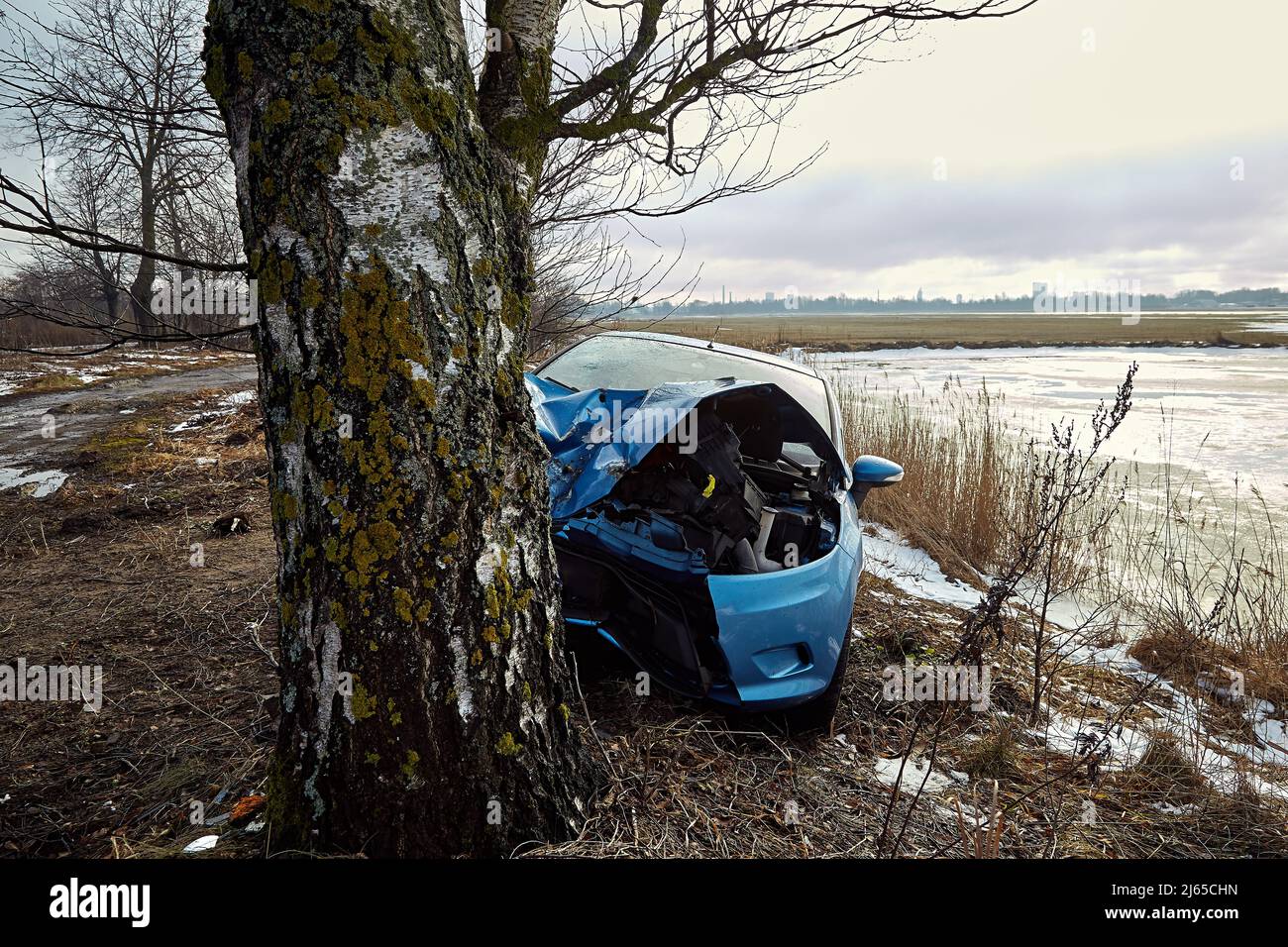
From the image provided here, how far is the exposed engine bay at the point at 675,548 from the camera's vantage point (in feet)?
8.79

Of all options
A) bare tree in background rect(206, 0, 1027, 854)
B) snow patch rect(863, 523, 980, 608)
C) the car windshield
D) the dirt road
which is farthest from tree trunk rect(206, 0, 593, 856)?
the dirt road

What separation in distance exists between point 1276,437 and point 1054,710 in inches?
387

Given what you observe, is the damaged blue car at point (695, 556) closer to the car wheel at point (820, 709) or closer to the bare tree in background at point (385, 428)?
the car wheel at point (820, 709)

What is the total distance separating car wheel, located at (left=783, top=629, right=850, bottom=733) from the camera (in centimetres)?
270

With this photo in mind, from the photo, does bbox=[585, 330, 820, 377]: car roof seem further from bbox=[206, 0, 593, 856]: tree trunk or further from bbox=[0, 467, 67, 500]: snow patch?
bbox=[0, 467, 67, 500]: snow patch

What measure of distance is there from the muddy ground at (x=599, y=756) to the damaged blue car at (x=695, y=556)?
0.78 ft

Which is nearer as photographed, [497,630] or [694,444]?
[497,630]

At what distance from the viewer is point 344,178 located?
1443mm

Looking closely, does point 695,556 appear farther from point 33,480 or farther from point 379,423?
point 33,480

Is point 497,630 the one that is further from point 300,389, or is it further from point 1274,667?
point 1274,667

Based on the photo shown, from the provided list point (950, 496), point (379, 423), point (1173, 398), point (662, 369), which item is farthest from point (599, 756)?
point (1173, 398)

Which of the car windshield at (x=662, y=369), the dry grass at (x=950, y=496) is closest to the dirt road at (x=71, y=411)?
the car windshield at (x=662, y=369)

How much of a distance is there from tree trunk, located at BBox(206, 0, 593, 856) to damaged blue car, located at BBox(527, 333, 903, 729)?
1.10m

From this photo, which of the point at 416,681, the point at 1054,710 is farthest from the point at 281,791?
the point at 1054,710
